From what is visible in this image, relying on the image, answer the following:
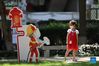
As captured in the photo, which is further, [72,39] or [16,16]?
[72,39]

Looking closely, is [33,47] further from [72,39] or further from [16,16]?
[72,39]

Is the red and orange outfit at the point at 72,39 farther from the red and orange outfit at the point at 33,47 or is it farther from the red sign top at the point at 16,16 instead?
the red sign top at the point at 16,16

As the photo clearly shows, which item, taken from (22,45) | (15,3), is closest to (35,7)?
(15,3)

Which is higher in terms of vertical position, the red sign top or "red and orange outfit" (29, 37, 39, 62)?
the red sign top

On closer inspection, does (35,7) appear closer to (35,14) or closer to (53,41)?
(35,14)

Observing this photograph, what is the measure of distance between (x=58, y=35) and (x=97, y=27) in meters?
2.74

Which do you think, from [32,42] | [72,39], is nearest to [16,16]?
[32,42]

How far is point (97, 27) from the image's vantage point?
28.7 m

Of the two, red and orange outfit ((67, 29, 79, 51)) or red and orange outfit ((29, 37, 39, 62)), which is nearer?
red and orange outfit ((29, 37, 39, 62))

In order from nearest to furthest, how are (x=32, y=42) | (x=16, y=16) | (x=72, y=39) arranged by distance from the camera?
(x=16, y=16), (x=32, y=42), (x=72, y=39)

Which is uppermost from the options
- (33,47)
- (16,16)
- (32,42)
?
(16,16)

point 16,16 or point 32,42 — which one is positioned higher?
point 16,16

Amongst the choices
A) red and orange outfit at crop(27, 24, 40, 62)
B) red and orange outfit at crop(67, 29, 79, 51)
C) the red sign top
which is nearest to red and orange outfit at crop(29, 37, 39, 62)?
red and orange outfit at crop(27, 24, 40, 62)

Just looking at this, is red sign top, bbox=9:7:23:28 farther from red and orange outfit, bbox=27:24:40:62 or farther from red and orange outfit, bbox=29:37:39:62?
red and orange outfit, bbox=29:37:39:62
